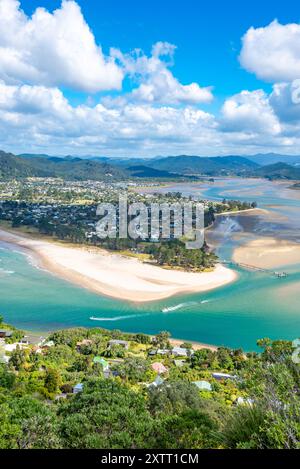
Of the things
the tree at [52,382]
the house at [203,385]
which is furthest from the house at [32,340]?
the house at [203,385]

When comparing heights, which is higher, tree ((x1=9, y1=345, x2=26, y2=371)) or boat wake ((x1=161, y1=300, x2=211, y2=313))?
tree ((x1=9, y1=345, x2=26, y2=371))

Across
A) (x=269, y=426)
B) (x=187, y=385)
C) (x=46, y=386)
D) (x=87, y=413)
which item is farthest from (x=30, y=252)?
(x=269, y=426)

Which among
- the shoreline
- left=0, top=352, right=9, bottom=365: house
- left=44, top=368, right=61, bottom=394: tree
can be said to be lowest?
the shoreline

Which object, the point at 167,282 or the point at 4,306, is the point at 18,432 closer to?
the point at 4,306

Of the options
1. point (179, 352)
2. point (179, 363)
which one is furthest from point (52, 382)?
point (179, 352)

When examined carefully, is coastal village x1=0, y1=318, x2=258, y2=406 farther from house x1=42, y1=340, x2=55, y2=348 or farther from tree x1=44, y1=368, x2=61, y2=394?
tree x1=44, y1=368, x2=61, y2=394

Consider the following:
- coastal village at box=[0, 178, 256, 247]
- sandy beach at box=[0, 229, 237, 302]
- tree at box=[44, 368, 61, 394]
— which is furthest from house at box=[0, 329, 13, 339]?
coastal village at box=[0, 178, 256, 247]

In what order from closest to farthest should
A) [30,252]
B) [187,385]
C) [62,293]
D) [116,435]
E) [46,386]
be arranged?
[116,435], [187,385], [46,386], [62,293], [30,252]

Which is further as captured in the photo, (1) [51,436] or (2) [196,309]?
(2) [196,309]
